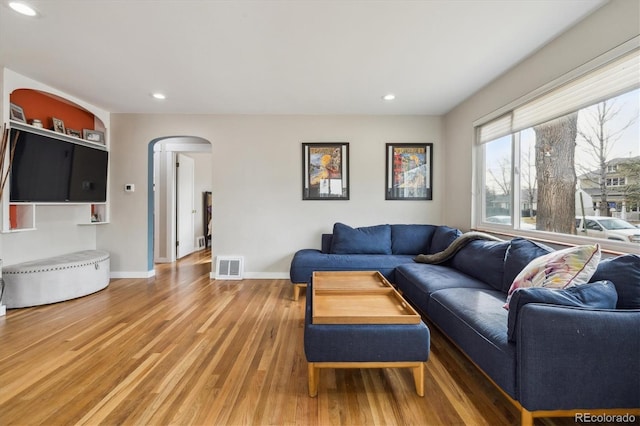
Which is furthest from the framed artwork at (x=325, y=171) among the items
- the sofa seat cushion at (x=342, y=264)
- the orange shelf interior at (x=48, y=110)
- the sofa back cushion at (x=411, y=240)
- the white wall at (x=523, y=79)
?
the orange shelf interior at (x=48, y=110)

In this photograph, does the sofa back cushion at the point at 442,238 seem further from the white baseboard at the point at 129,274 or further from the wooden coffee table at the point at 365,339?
the white baseboard at the point at 129,274

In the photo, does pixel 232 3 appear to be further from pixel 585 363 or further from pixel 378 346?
pixel 585 363

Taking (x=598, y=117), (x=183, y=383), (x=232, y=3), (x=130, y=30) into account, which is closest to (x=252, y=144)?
(x=130, y=30)

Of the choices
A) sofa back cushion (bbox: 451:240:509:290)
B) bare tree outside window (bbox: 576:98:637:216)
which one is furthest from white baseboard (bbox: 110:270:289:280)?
bare tree outside window (bbox: 576:98:637:216)

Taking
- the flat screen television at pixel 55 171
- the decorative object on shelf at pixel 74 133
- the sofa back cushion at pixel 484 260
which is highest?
the decorative object on shelf at pixel 74 133

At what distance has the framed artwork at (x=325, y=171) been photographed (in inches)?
161

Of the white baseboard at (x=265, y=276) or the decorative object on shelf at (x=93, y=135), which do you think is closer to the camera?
the decorative object on shelf at (x=93, y=135)

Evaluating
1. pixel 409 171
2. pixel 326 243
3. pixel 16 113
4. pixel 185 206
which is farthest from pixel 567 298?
pixel 185 206

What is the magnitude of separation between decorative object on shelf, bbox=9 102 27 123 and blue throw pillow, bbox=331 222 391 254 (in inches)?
150

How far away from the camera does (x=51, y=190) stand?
10.2 ft

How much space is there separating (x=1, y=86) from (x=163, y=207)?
282cm

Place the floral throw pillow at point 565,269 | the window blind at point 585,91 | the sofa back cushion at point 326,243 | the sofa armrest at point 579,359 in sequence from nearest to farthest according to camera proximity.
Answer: the sofa armrest at point 579,359 → the floral throw pillow at point 565,269 → the window blind at point 585,91 → the sofa back cushion at point 326,243

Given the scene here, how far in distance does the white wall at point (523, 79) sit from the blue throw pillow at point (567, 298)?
5.40 feet

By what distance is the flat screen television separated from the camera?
281cm
